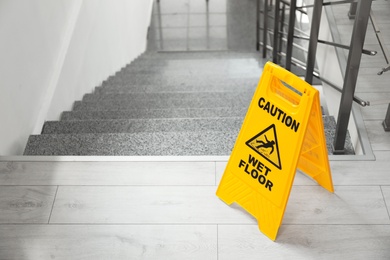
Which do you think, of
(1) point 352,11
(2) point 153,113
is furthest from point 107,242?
(1) point 352,11

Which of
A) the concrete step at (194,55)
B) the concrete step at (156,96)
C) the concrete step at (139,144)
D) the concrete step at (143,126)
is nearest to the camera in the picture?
the concrete step at (139,144)

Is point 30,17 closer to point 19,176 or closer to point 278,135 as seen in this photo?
point 19,176

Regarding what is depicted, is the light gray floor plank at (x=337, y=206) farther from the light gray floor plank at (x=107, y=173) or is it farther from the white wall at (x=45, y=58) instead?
the white wall at (x=45, y=58)

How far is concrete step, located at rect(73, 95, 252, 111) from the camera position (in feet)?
11.6

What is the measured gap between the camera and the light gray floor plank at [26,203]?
6.95 feet

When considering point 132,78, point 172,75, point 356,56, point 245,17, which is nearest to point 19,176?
point 356,56

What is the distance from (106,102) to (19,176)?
1.41 meters

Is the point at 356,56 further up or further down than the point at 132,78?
further up

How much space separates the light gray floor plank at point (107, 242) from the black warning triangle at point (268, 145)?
14.7 inches

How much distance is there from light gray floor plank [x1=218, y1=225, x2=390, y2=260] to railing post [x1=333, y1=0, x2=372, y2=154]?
512 millimetres

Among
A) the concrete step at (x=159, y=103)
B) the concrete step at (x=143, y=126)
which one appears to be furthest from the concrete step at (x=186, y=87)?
the concrete step at (x=143, y=126)

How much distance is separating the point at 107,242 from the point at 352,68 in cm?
127

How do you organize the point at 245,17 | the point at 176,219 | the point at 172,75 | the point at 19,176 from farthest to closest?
the point at 245,17 → the point at 172,75 → the point at 19,176 → the point at 176,219

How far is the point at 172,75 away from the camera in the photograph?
5289 millimetres
